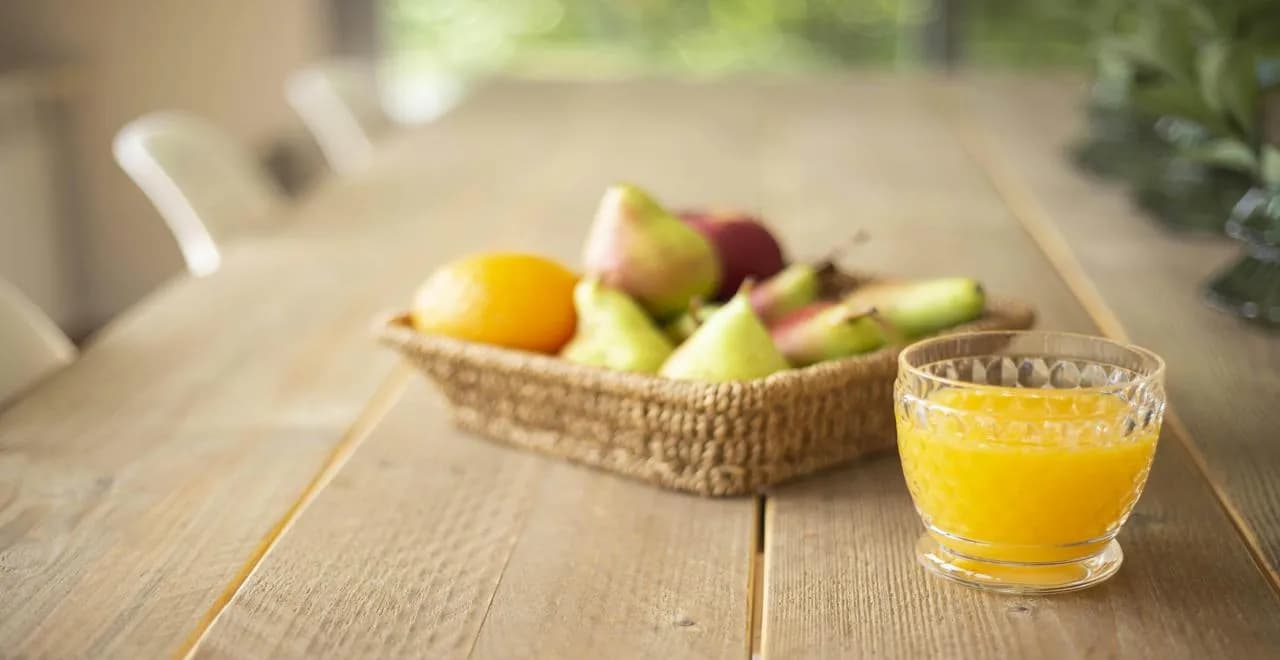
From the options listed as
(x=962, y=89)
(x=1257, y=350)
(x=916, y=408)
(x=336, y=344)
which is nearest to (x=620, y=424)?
(x=916, y=408)

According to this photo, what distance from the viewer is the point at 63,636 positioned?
0.68 meters

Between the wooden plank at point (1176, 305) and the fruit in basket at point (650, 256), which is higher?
the fruit in basket at point (650, 256)

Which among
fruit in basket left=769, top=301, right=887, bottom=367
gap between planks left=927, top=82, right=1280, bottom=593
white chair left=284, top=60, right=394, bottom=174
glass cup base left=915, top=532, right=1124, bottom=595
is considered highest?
fruit in basket left=769, top=301, right=887, bottom=367

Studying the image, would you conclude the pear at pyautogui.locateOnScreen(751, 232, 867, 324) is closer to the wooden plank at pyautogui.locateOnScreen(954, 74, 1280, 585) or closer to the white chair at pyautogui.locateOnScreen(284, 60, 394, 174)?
the wooden plank at pyautogui.locateOnScreen(954, 74, 1280, 585)

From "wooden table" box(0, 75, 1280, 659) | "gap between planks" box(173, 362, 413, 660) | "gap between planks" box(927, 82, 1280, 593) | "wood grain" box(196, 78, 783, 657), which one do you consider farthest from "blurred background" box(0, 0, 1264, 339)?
"wood grain" box(196, 78, 783, 657)

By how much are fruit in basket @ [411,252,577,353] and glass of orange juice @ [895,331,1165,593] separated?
0.29m

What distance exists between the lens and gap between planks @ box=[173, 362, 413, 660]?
2.26 ft

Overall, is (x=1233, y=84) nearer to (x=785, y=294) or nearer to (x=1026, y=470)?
(x=785, y=294)

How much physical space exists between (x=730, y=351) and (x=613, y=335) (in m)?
0.10

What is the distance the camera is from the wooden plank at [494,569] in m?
0.66

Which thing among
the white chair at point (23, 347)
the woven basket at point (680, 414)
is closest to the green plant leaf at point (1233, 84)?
the woven basket at point (680, 414)

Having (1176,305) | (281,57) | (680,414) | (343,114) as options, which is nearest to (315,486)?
(680,414)

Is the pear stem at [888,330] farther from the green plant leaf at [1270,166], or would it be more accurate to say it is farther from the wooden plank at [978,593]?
the green plant leaf at [1270,166]

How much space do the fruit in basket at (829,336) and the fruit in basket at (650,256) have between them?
A: 0.32ft
